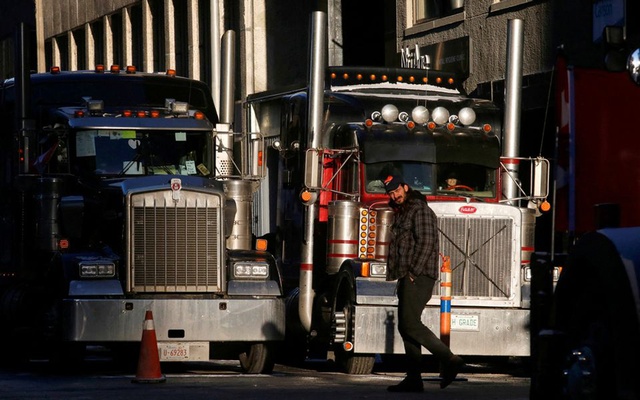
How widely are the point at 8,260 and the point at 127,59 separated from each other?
2708 cm

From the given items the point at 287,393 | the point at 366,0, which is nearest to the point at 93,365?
the point at 287,393

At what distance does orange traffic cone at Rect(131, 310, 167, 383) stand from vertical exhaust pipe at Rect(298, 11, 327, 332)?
3.06m

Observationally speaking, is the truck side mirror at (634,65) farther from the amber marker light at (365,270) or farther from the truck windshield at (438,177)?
the truck windshield at (438,177)

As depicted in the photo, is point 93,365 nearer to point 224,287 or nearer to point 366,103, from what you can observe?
point 224,287

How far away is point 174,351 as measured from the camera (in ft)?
52.6

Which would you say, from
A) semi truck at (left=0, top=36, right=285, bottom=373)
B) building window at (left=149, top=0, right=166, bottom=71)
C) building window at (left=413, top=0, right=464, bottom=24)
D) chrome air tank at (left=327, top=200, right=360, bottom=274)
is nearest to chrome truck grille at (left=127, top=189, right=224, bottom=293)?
semi truck at (left=0, top=36, right=285, bottom=373)

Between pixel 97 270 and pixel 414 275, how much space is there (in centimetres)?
351

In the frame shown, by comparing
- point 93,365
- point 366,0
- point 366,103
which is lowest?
point 93,365

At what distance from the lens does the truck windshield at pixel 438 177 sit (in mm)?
17656

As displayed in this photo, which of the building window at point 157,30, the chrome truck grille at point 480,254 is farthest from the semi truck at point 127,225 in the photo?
the building window at point 157,30

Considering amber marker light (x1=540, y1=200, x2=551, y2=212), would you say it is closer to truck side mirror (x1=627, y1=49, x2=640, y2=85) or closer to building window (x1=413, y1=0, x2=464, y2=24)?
truck side mirror (x1=627, y1=49, x2=640, y2=85)

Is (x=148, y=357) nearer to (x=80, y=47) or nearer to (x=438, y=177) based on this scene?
(x=438, y=177)

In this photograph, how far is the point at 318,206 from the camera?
18.1 metres

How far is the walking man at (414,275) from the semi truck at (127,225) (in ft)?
6.90
